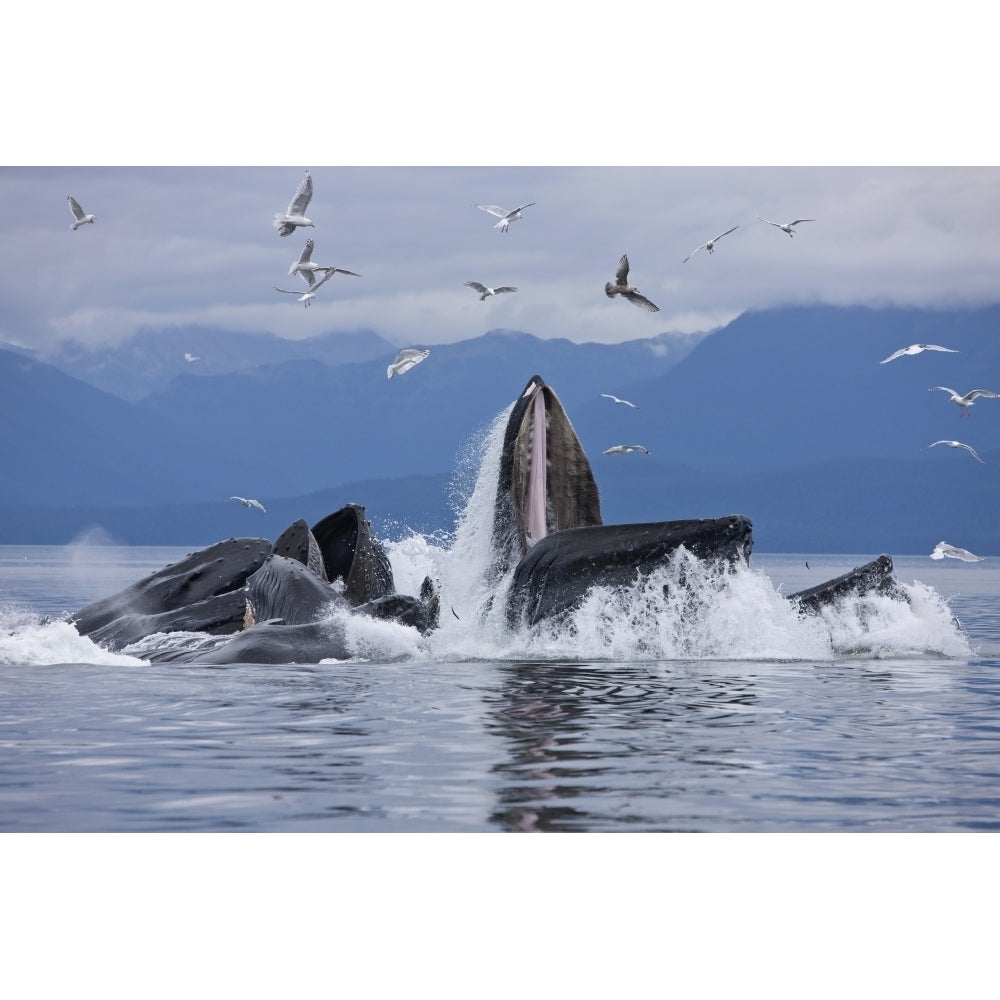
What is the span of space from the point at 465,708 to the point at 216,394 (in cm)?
17591

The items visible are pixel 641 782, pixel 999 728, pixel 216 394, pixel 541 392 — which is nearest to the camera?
pixel 641 782

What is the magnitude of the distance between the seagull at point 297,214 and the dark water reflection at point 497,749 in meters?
5.54

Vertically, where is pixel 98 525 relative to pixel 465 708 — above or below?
above

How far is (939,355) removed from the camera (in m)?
137

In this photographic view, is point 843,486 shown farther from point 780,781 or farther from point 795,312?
point 780,781

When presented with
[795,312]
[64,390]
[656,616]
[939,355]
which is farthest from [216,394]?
[656,616]

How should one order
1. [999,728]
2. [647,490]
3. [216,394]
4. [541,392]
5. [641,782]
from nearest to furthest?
1. [641,782]
2. [999,728]
3. [541,392]
4. [647,490]
5. [216,394]

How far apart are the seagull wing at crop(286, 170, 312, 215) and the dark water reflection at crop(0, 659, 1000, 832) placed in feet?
19.0

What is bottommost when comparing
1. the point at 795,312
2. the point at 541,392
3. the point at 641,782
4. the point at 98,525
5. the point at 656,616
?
the point at 641,782

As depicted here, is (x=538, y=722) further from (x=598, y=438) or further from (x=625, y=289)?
(x=598, y=438)

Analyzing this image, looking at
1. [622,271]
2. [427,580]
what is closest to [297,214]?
[622,271]

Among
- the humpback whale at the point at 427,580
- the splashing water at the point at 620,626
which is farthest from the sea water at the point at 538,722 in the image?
the humpback whale at the point at 427,580

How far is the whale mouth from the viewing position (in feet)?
45.1

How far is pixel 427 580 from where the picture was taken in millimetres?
15602
